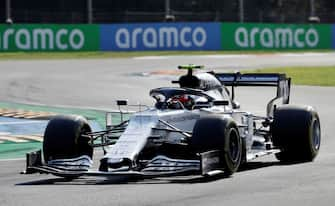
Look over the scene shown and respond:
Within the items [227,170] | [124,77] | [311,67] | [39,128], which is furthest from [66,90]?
[227,170]

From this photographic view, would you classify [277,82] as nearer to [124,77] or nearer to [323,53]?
[124,77]

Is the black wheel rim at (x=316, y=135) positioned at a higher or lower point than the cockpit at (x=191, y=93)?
lower

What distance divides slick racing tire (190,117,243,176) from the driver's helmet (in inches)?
34.4

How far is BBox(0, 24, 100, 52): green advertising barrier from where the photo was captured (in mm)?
46844

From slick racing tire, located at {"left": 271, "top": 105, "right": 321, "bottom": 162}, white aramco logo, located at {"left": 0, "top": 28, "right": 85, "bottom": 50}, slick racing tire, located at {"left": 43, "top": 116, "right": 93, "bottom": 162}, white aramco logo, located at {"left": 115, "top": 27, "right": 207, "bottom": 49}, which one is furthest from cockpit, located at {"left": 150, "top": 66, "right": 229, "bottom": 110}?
white aramco logo, located at {"left": 115, "top": 27, "right": 207, "bottom": 49}

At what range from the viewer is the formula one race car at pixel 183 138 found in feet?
36.9

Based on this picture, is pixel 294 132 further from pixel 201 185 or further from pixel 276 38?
pixel 276 38

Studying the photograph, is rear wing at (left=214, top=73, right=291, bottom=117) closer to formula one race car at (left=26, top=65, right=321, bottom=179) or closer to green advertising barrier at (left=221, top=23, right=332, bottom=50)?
formula one race car at (left=26, top=65, right=321, bottom=179)

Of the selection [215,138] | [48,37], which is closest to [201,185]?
[215,138]

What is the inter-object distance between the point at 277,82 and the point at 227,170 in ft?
10.2

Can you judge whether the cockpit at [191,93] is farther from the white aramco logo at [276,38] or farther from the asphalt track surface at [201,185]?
the white aramco logo at [276,38]

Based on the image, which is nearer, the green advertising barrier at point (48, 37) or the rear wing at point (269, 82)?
the rear wing at point (269, 82)

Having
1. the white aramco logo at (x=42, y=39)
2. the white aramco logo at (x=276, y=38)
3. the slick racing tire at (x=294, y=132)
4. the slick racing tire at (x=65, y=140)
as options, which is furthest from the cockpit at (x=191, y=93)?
the white aramco logo at (x=276, y=38)

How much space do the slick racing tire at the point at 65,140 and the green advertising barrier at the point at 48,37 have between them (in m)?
34.9
